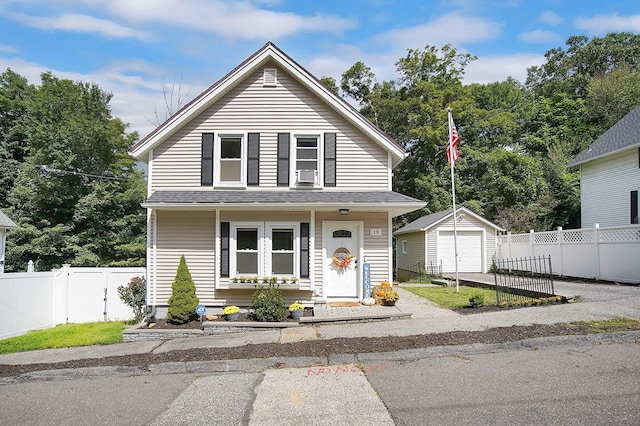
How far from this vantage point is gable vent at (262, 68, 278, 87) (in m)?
13.5

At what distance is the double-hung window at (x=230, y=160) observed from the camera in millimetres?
13273

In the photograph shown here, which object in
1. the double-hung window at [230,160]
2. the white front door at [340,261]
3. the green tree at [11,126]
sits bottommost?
the white front door at [340,261]

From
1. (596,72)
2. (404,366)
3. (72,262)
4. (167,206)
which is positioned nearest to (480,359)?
(404,366)

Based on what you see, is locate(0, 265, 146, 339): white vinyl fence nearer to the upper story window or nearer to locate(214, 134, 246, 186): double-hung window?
locate(214, 134, 246, 186): double-hung window

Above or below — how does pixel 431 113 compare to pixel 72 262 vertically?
above

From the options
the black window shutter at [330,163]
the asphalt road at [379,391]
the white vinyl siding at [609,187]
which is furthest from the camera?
the white vinyl siding at [609,187]

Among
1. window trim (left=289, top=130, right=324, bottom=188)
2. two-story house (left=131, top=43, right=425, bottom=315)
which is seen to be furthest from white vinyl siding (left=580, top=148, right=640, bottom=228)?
window trim (left=289, top=130, right=324, bottom=188)

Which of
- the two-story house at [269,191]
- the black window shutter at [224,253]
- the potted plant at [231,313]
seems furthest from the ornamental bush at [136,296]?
the potted plant at [231,313]

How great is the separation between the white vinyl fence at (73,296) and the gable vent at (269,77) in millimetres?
7256

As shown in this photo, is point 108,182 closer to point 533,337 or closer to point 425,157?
point 425,157

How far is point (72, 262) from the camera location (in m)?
25.1

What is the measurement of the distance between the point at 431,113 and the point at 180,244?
23984 mm

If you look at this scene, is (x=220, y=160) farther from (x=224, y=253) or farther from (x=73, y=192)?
(x=73, y=192)

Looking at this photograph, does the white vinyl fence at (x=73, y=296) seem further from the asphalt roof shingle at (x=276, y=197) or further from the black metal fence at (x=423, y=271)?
the black metal fence at (x=423, y=271)
